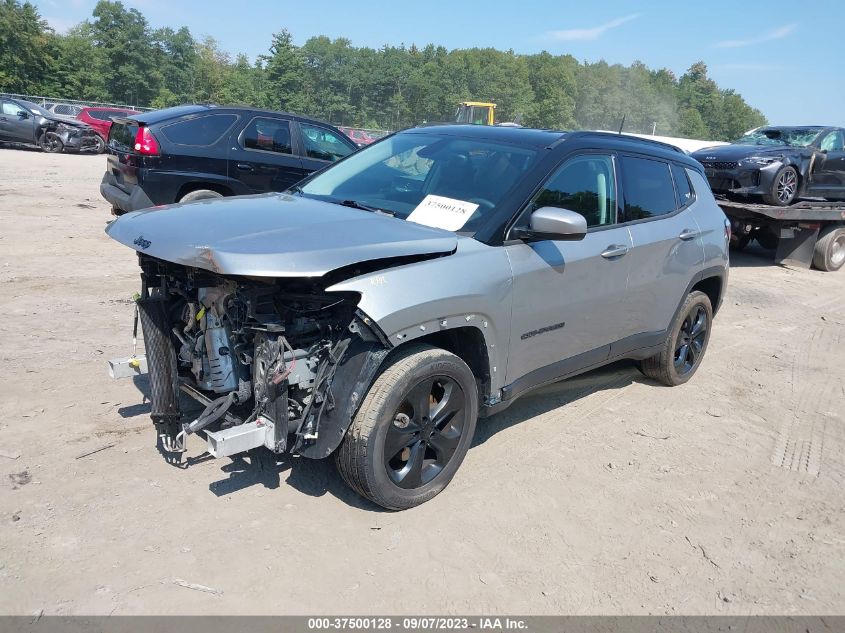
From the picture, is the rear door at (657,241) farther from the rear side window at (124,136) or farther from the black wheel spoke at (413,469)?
the rear side window at (124,136)

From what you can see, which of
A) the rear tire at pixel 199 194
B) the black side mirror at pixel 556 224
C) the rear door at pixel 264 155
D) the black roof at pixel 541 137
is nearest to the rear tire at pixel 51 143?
the rear door at pixel 264 155

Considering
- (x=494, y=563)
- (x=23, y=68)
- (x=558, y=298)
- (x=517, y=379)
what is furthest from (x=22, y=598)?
(x=23, y=68)

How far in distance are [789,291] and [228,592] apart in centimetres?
967

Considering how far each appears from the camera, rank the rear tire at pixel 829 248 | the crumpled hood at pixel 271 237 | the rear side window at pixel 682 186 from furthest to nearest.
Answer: the rear tire at pixel 829 248 → the rear side window at pixel 682 186 → the crumpled hood at pixel 271 237

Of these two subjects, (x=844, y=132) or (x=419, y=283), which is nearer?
(x=419, y=283)

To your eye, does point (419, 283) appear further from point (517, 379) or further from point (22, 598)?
point (22, 598)

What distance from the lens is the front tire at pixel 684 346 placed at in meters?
5.38

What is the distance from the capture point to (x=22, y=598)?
2697 mm

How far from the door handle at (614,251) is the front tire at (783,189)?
8.09 metres

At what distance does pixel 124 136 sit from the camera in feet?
28.0

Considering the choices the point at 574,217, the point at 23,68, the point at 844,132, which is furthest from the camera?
the point at 23,68

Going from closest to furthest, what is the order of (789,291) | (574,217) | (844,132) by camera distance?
(574,217)
(789,291)
(844,132)

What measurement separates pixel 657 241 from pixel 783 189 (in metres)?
8.02

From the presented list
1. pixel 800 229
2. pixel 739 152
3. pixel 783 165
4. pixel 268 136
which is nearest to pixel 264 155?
pixel 268 136
